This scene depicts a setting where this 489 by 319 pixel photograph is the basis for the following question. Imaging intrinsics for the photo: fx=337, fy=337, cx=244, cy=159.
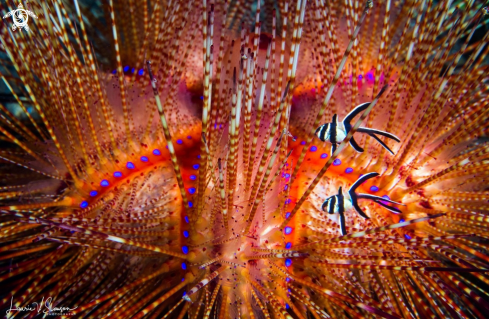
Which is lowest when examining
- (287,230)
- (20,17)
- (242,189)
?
(287,230)

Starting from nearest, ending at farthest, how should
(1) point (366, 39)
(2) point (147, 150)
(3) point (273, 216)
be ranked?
(3) point (273, 216) < (2) point (147, 150) < (1) point (366, 39)

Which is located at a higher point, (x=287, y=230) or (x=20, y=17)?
(x=20, y=17)

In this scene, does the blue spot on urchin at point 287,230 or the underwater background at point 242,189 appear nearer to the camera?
the underwater background at point 242,189

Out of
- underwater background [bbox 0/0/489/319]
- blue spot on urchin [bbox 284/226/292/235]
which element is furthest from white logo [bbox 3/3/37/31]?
blue spot on urchin [bbox 284/226/292/235]

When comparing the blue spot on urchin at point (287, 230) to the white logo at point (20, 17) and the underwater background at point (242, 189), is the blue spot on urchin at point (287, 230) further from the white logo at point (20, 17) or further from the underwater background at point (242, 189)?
the white logo at point (20, 17)

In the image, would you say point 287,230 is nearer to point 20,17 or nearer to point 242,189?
point 242,189

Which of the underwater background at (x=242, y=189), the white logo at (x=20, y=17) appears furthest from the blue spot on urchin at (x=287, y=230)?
the white logo at (x=20, y=17)

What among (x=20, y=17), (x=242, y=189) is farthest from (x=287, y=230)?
(x=20, y=17)

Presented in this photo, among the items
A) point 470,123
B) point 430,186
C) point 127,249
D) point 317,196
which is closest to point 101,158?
point 127,249

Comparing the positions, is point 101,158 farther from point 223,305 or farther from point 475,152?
point 475,152

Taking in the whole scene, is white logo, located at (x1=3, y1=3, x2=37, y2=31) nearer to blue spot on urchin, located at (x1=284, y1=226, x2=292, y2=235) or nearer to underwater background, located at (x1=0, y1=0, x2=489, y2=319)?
underwater background, located at (x1=0, y1=0, x2=489, y2=319)

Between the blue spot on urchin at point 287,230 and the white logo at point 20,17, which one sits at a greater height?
the white logo at point 20,17
